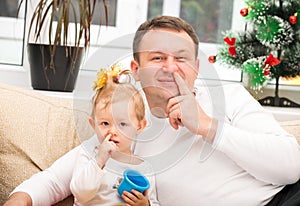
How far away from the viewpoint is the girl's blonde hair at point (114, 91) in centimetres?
140

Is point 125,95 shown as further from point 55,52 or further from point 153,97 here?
point 55,52

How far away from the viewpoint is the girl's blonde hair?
1.40 metres

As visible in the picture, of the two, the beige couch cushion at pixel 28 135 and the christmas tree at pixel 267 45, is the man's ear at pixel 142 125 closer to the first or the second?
the beige couch cushion at pixel 28 135

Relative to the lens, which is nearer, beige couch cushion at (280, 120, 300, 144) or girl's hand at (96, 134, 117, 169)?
girl's hand at (96, 134, 117, 169)

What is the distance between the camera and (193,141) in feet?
5.48

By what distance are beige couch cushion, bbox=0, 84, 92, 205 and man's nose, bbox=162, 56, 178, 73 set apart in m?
0.67

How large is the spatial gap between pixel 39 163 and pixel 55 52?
25.3 inches

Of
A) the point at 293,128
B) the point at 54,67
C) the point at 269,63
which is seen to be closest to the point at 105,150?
the point at 293,128

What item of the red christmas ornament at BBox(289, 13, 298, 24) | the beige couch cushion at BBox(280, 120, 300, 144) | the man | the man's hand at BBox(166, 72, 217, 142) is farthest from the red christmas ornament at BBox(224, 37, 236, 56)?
the man's hand at BBox(166, 72, 217, 142)

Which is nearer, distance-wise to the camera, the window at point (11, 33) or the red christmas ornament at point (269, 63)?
the red christmas ornament at point (269, 63)

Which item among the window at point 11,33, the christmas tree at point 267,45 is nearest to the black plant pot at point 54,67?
the window at point 11,33

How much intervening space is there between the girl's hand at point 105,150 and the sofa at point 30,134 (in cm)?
36

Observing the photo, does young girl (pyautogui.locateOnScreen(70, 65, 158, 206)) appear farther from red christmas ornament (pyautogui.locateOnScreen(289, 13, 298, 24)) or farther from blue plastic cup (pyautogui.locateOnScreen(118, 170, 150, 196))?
red christmas ornament (pyautogui.locateOnScreen(289, 13, 298, 24))

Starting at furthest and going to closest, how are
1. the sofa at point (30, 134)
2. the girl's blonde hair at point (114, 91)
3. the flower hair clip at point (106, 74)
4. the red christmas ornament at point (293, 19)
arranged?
the red christmas ornament at point (293, 19) → the sofa at point (30, 134) → the flower hair clip at point (106, 74) → the girl's blonde hair at point (114, 91)
